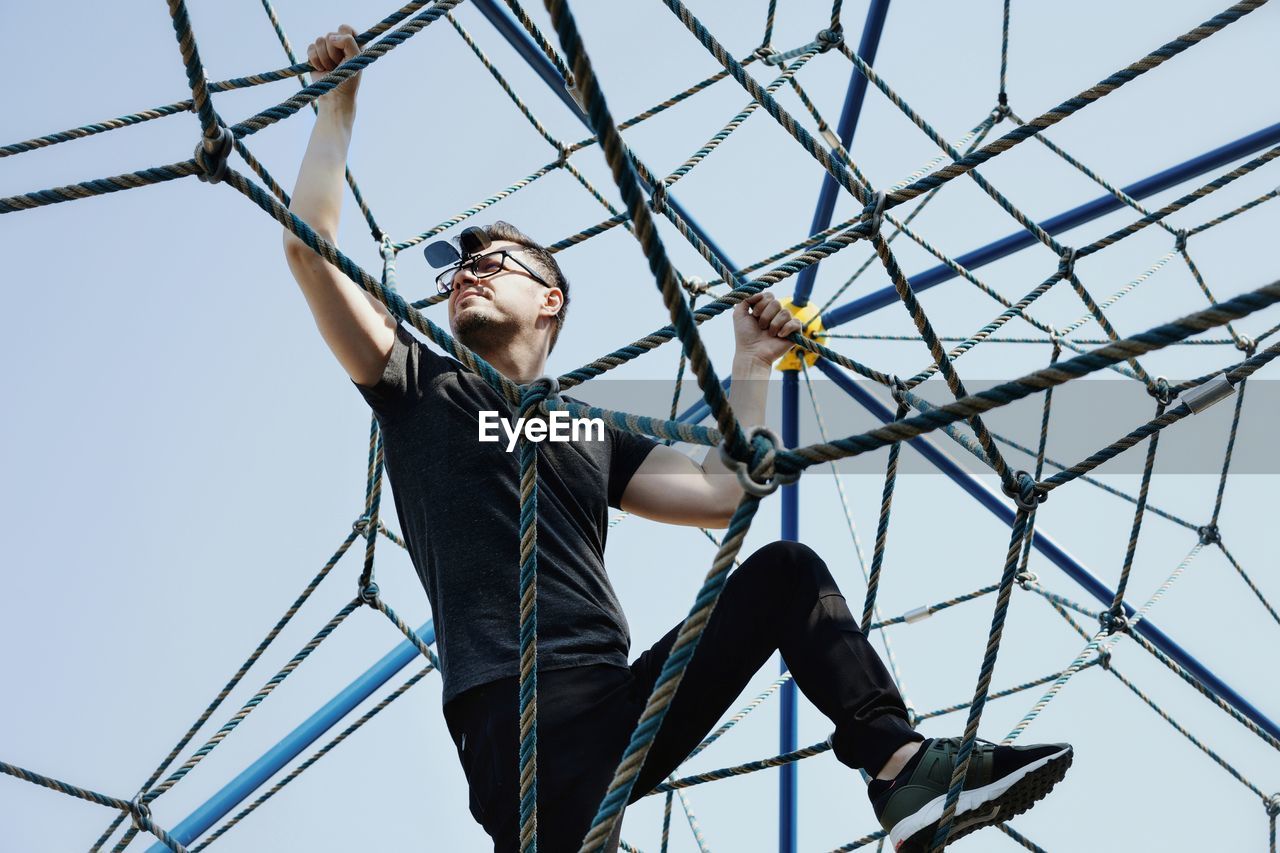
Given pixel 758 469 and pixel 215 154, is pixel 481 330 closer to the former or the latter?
pixel 215 154

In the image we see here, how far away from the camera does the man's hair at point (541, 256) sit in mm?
1311

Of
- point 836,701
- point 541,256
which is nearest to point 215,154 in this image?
point 541,256

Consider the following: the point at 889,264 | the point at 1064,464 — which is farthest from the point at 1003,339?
the point at 889,264

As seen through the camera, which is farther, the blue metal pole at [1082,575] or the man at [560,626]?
the blue metal pole at [1082,575]

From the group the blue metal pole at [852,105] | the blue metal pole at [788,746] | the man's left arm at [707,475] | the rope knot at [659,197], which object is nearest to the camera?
the man's left arm at [707,475]

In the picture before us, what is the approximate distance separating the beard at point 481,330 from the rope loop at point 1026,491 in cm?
50

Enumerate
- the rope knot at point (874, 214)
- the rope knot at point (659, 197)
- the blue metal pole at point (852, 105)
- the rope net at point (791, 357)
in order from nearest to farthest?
1. the rope net at point (791, 357)
2. the rope knot at point (874, 214)
3. the rope knot at point (659, 197)
4. the blue metal pole at point (852, 105)

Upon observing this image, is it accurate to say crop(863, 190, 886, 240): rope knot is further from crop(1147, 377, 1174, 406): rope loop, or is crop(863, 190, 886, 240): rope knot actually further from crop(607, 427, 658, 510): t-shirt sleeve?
crop(1147, 377, 1174, 406): rope loop

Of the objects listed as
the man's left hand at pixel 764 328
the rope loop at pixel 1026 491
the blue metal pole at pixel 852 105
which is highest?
the blue metal pole at pixel 852 105

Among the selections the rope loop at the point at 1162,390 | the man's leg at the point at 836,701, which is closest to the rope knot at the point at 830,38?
the rope loop at the point at 1162,390

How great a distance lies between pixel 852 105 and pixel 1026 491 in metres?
1.19

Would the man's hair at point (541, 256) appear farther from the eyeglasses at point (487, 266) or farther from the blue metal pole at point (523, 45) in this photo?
the blue metal pole at point (523, 45)

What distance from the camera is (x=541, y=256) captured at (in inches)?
52.3

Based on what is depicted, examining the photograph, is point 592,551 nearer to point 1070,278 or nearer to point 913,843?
point 913,843
